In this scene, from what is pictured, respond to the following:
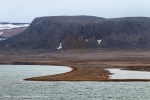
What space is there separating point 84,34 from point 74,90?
11718 centimetres

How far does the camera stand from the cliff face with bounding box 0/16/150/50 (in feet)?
469

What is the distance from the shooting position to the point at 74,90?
37.5 m

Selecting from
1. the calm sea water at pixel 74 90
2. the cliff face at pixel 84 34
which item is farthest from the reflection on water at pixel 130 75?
the cliff face at pixel 84 34

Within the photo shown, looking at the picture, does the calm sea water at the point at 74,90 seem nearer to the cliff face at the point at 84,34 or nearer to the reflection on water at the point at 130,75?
the reflection on water at the point at 130,75

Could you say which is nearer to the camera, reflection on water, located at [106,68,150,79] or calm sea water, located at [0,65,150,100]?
calm sea water, located at [0,65,150,100]

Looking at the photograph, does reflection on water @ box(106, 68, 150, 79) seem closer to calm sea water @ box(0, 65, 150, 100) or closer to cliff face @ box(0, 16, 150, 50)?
calm sea water @ box(0, 65, 150, 100)

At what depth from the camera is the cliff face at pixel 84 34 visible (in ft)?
469

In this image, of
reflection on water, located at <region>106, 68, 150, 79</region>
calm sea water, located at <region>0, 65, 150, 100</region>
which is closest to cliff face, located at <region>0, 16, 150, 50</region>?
reflection on water, located at <region>106, 68, 150, 79</region>

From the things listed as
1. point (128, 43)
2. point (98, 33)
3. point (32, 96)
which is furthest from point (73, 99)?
point (98, 33)

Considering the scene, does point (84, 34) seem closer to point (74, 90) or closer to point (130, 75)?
point (130, 75)

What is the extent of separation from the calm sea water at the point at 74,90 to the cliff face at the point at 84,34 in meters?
96.6

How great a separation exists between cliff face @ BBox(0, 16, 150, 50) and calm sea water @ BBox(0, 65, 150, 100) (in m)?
96.6

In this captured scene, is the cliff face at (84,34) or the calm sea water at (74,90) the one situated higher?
the calm sea water at (74,90)

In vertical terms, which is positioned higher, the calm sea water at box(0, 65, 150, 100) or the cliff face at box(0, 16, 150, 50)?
the calm sea water at box(0, 65, 150, 100)
